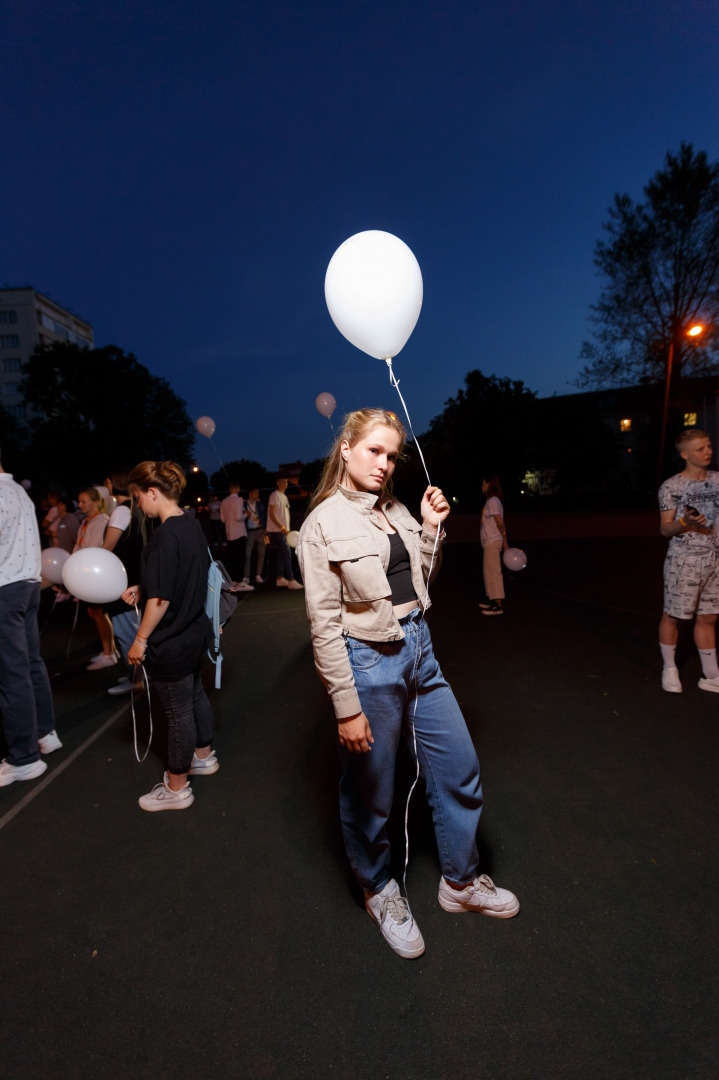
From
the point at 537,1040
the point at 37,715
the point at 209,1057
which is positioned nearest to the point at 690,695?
the point at 537,1040

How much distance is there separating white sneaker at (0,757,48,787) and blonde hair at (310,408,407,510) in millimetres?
2918

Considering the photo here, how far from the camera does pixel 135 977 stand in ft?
6.52

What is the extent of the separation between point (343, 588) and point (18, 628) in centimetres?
265

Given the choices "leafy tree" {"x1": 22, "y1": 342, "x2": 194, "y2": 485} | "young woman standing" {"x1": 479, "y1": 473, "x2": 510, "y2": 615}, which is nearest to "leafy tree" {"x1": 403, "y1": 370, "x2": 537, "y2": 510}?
"leafy tree" {"x1": 22, "y1": 342, "x2": 194, "y2": 485}

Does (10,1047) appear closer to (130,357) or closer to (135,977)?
(135,977)

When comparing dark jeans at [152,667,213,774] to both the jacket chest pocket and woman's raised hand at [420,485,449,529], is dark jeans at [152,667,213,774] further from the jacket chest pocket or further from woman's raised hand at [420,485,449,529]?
woman's raised hand at [420,485,449,529]

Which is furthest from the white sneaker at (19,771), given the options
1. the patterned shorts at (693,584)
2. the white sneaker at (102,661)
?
the patterned shorts at (693,584)

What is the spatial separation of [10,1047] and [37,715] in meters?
2.34

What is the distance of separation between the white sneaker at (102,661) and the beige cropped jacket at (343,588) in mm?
4826

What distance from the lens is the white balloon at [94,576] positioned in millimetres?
4027

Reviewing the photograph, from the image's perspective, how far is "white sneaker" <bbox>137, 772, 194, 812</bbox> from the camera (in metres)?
3.04

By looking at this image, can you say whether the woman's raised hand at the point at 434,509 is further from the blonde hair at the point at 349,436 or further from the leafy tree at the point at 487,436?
the leafy tree at the point at 487,436

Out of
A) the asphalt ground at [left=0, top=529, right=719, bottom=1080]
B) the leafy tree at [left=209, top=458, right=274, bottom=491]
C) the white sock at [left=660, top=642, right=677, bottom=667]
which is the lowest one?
the asphalt ground at [left=0, top=529, right=719, bottom=1080]

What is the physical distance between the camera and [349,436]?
197 cm
